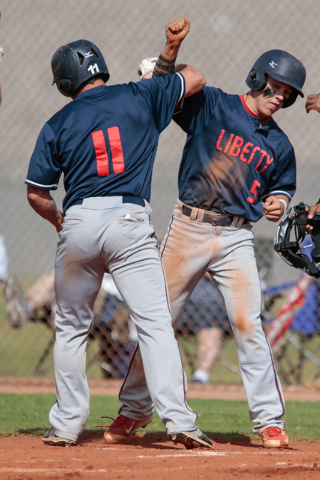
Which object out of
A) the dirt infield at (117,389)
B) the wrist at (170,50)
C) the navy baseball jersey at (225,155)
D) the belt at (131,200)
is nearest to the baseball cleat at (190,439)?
the belt at (131,200)

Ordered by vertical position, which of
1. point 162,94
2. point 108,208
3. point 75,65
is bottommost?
point 108,208

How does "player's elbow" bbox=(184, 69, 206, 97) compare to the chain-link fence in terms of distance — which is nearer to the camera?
"player's elbow" bbox=(184, 69, 206, 97)

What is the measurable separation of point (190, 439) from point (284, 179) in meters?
1.68

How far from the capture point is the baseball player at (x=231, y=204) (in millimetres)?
3297

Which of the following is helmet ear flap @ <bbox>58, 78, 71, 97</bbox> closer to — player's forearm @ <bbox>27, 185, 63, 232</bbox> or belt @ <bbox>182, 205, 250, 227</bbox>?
player's forearm @ <bbox>27, 185, 63, 232</bbox>

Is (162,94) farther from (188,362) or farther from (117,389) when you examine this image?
(188,362)

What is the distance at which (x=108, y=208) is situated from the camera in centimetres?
284

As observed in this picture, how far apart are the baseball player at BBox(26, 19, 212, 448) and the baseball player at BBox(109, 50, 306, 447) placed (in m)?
0.40

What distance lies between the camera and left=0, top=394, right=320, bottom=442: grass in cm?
379

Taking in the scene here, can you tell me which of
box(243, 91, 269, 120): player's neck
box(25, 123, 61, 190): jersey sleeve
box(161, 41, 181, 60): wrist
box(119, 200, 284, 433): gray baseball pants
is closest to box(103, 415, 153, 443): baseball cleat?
box(119, 200, 284, 433): gray baseball pants

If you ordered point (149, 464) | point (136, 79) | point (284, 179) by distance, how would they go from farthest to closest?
point (136, 79) < point (284, 179) < point (149, 464)

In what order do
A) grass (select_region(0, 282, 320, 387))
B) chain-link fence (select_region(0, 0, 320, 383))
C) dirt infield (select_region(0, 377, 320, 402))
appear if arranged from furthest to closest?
grass (select_region(0, 282, 320, 387)) < chain-link fence (select_region(0, 0, 320, 383)) < dirt infield (select_region(0, 377, 320, 402))

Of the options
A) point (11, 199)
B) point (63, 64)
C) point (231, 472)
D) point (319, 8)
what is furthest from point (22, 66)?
point (231, 472)

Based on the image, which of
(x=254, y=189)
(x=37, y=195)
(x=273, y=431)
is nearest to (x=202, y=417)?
(x=273, y=431)
